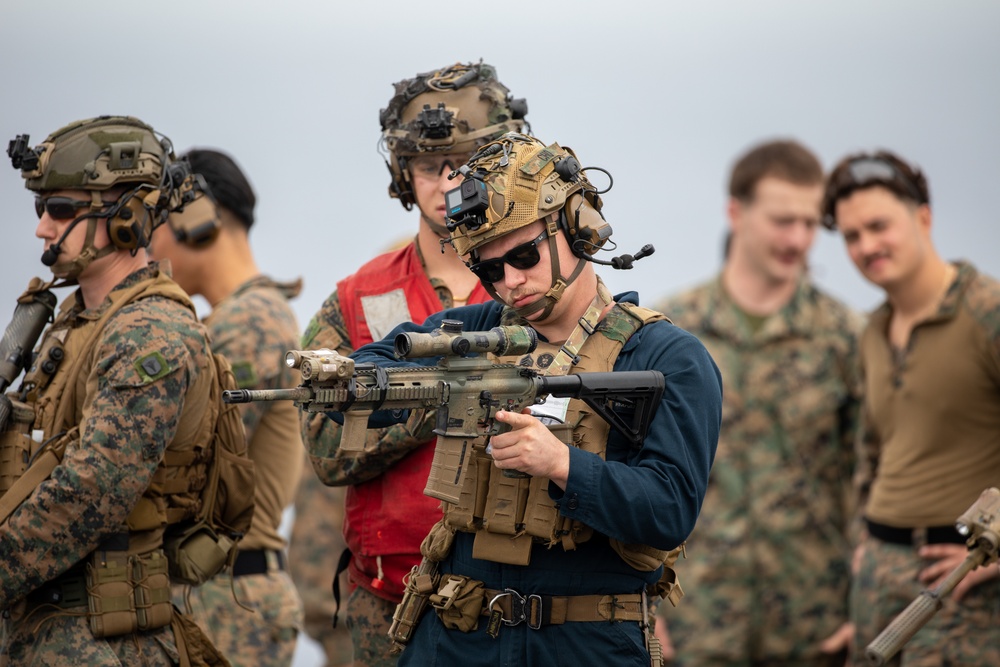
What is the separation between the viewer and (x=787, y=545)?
10.2 meters

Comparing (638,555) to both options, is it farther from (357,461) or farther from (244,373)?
(244,373)

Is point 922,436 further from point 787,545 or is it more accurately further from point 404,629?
point 404,629

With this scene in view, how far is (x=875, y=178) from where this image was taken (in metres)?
8.60

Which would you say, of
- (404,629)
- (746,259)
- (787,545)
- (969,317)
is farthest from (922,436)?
(404,629)

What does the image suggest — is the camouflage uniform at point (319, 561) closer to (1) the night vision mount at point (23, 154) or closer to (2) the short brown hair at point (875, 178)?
(2) the short brown hair at point (875, 178)

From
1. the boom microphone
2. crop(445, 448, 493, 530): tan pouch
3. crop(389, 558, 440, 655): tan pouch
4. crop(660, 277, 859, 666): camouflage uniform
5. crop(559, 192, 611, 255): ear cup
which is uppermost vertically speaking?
crop(559, 192, 611, 255): ear cup

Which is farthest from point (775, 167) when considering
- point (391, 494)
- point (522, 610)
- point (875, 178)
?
point (522, 610)

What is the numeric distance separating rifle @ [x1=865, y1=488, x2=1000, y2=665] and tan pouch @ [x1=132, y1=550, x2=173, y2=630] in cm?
283

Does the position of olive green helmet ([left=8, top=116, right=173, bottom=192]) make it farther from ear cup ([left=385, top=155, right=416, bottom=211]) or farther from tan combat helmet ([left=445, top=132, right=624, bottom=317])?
tan combat helmet ([left=445, top=132, right=624, bottom=317])

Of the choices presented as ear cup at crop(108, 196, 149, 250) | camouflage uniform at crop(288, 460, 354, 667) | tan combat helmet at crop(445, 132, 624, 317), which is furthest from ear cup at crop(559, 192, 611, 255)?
camouflage uniform at crop(288, 460, 354, 667)

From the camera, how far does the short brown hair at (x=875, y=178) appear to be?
8594mm

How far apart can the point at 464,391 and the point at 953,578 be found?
2.24 metres

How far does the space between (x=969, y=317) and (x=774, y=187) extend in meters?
3.47

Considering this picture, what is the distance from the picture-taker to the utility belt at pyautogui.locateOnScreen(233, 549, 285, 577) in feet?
24.4
